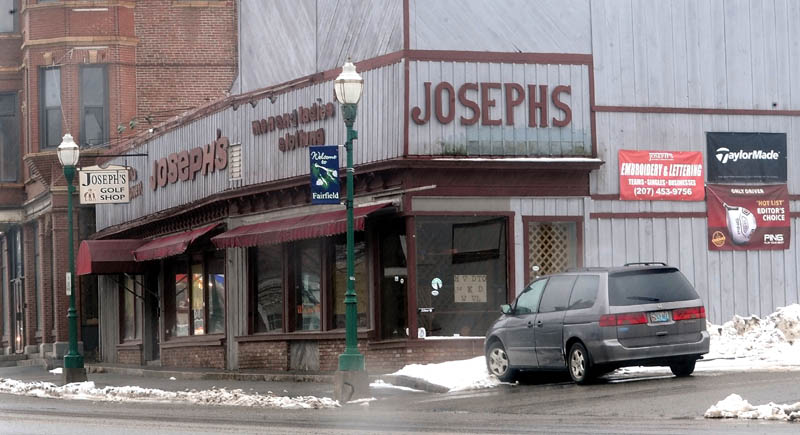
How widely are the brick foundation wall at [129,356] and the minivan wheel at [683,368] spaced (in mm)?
21208

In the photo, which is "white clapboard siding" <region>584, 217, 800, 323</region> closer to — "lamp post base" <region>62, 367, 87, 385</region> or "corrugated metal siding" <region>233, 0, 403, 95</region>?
"corrugated metal siding" <region>233, 0, 403, 95</region>

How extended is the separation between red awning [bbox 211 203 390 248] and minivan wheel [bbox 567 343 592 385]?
5.69 m

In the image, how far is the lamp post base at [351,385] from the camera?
20.2 m

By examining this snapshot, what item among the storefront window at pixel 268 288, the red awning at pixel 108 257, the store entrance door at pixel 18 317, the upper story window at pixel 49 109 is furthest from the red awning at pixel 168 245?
the store entrance door at pixel 18 317

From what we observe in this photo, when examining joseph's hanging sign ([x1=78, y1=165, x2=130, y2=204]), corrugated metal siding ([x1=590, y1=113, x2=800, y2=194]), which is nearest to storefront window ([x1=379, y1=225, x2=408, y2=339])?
corrugated metal siding ([x1=590, y1=113, x2=800, y2=194])

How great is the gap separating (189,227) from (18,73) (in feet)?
48.8

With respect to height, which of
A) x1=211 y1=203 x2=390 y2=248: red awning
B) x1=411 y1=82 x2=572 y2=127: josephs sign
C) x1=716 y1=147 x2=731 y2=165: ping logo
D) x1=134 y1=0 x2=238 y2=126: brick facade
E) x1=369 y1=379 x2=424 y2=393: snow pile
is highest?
x1=134 y1=0 x2=238 y2=126: brick facade

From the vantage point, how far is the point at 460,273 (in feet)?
83.9

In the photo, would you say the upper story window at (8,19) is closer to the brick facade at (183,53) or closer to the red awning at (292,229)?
the brick facade at (183,53)

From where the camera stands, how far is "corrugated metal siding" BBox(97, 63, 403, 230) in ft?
84.0

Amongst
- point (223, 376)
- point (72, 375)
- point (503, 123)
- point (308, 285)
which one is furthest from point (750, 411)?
point (72, 375)

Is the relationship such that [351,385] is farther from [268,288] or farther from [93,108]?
[93,108]

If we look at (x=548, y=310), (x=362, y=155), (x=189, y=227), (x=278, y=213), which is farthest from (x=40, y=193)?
(x=548, y=310)

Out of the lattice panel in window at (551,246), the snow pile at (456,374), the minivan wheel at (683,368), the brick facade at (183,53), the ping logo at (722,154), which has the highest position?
the brick facade at (183,53)
